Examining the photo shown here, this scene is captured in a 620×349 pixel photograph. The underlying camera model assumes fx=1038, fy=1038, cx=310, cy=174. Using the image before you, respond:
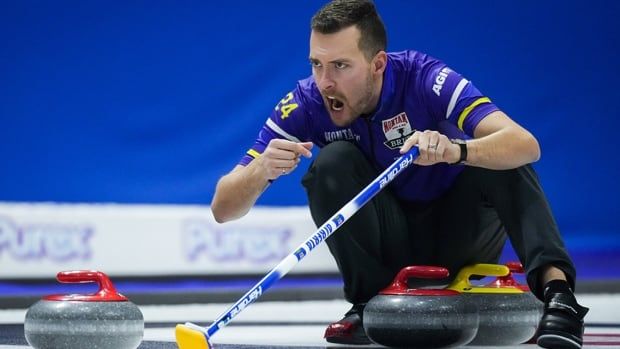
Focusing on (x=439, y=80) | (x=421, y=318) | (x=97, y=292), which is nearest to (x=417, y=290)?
(x=421, y=318)

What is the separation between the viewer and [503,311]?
2535mm

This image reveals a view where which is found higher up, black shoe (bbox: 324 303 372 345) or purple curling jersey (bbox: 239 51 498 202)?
purple curling jersey (bbox: 239 51 498 202)

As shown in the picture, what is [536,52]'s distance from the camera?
545 centimetres

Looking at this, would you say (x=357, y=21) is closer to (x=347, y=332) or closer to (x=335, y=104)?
(x=335, y=104)

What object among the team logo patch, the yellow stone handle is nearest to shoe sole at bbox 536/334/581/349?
the yellow stone handle

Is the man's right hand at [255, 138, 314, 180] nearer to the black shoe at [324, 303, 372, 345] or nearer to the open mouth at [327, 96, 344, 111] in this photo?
the open mouth at [327, 96, 344, 111]

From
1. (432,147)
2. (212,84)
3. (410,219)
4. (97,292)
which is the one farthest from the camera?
(212,84)

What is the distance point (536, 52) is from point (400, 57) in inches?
111

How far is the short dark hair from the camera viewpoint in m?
2.65

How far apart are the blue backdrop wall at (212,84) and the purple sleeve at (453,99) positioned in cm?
243

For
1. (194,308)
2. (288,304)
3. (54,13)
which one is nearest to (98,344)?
(194,308)

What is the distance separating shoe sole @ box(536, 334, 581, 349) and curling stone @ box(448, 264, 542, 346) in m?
0.28

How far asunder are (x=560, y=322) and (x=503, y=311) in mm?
290

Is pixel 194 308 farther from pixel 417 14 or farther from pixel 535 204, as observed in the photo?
pixel 535 204
